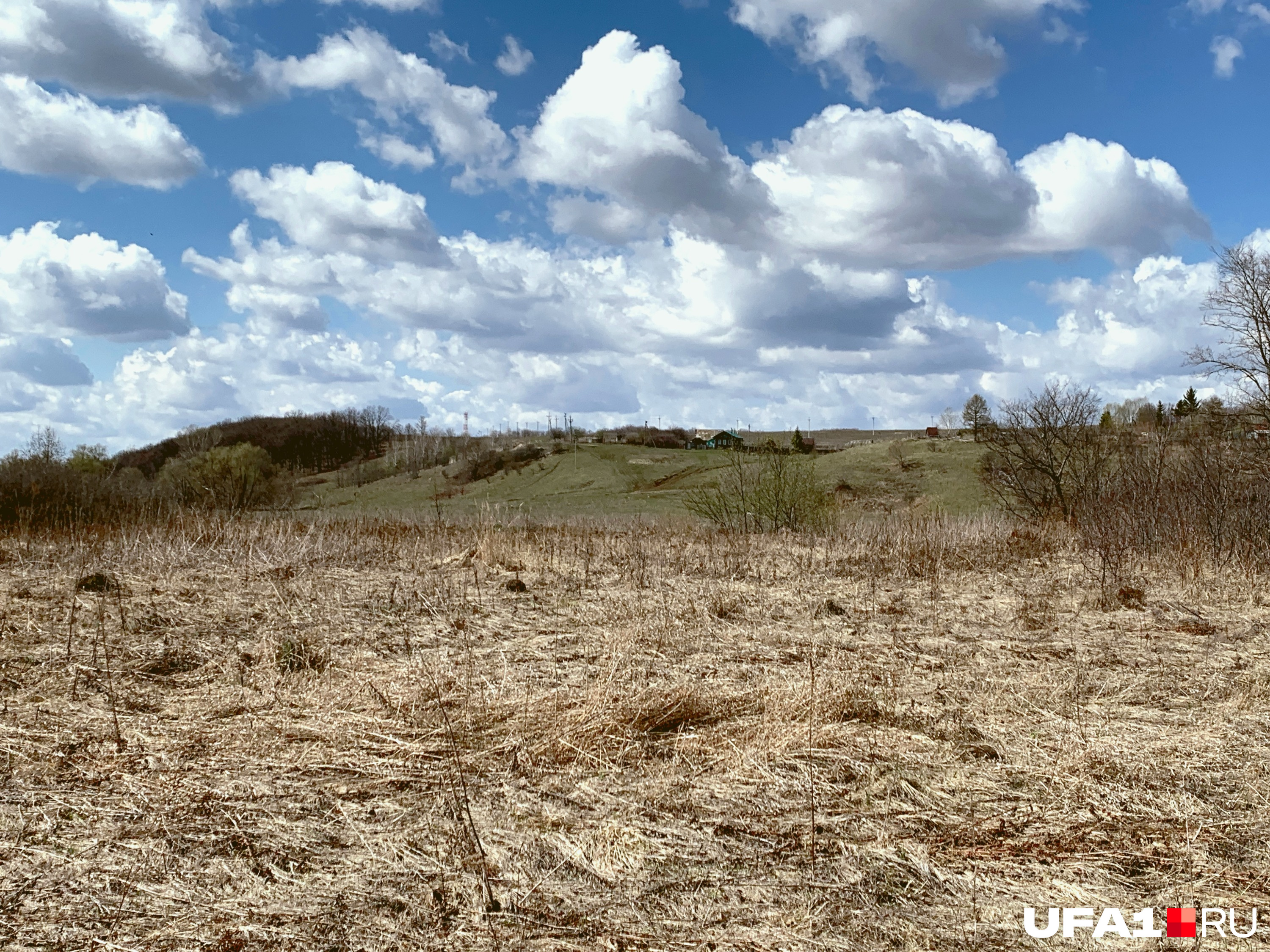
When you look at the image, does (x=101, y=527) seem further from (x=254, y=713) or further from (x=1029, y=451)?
(x=1029, y=451)

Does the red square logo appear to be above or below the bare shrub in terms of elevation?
below

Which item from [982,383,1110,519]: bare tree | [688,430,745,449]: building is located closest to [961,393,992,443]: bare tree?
[982,383,1110,519]: bare tree

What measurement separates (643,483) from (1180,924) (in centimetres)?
5221

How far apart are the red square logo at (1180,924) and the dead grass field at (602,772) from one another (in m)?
0.10

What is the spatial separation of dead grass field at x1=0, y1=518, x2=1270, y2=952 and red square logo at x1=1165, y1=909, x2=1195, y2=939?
0.10 m

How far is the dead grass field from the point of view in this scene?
9.36ft

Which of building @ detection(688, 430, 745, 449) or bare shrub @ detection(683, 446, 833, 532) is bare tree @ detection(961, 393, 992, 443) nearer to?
bare shrub @ detection(683, 446, 833, 532)

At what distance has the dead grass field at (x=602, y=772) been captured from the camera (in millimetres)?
2854

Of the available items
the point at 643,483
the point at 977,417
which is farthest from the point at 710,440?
the point at 977,417

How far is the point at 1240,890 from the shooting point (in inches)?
116

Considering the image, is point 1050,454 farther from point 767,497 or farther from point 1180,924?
point 1180,924

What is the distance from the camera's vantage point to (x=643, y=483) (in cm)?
5497

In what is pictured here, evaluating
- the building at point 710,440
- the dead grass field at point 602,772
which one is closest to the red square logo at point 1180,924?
the dead grass field at point 602,772

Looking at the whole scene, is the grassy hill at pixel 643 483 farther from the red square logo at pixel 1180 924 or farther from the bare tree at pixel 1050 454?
the red square logo at pixel 1180 924
